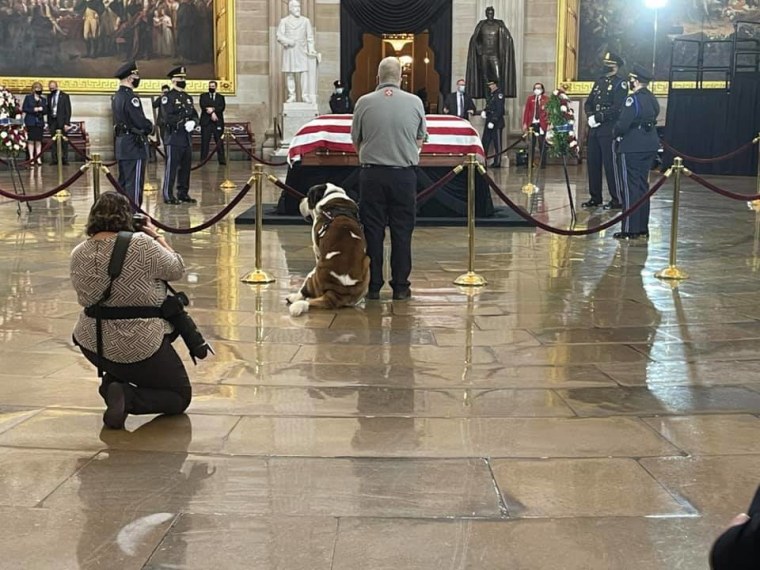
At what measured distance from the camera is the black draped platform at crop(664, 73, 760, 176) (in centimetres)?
2242

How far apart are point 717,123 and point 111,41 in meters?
15.2

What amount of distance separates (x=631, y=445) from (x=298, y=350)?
104 inches

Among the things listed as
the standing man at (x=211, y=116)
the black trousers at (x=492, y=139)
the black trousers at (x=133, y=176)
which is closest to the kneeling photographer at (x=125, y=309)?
the black trousers at (x=133, y=176)

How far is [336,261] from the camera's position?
308 inches

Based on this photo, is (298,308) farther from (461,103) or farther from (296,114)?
(461,103)

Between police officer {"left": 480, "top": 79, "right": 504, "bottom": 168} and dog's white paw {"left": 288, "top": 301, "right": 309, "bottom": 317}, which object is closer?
dog's white paw {"left": 288, "top": 301, "right": 309, "bottom": 317}

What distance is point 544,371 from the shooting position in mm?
6133

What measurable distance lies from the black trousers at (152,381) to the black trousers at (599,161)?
10.4 meters

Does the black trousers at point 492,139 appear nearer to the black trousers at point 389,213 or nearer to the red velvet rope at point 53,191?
the red velvet rope at point 53,191

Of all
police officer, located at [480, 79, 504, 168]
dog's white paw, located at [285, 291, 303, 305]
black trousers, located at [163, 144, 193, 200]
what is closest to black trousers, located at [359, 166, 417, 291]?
dog's white paw, located at [285, 291, 303, 305]

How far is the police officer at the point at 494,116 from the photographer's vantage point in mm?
23344

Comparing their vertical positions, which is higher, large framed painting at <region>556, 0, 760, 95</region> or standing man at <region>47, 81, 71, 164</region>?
large framed painting at <region>556, 0, 760, 95</region>

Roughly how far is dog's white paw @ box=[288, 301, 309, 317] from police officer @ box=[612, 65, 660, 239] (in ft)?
18.0

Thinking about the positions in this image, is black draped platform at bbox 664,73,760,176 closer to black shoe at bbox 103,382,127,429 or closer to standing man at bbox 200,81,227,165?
standing man at bbox 200,81,227,165
